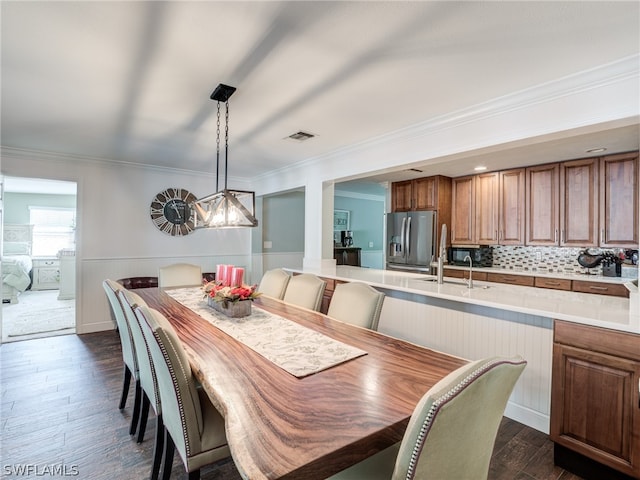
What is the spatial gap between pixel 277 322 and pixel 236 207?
36.0 inches

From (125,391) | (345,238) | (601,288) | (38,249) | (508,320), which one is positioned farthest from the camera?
(38,249)

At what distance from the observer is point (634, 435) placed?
5.46ft

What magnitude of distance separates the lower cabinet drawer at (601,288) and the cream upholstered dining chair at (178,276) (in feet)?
13.9

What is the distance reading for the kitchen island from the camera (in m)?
2.00

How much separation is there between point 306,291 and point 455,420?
1991 mm

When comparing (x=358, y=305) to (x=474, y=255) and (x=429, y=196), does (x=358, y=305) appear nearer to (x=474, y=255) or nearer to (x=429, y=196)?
(x=429, y=196)

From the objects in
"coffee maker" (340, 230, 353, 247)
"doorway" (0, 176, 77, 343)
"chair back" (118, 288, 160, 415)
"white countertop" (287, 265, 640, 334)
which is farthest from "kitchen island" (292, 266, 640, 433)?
"doorway" (0, 176, 77, 343)

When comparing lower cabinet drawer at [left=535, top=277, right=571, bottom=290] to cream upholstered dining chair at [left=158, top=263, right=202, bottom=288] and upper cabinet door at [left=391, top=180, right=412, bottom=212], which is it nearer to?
upper cabinet door at [left=391, top=180, right=412, bottom=212]

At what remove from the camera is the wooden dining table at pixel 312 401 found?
88 cm

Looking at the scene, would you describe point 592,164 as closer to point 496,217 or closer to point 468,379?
point 496,217

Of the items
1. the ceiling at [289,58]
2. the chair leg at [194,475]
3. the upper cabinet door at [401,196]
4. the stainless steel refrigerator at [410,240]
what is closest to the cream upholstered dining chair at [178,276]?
the ceiling at [289,58]

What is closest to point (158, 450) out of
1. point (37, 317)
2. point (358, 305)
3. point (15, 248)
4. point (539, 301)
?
point (358, 305)

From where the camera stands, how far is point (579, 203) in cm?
373

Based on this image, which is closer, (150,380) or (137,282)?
(150,380)
